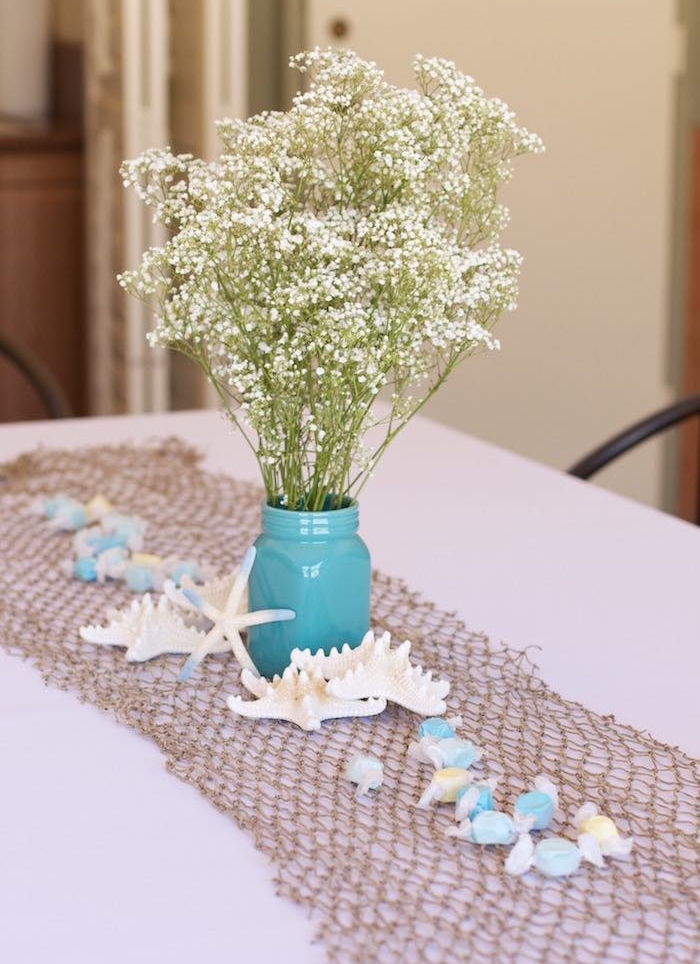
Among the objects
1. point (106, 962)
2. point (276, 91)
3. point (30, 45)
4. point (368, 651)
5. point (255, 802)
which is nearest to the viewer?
point (106, 962)

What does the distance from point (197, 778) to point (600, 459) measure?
1060 mm

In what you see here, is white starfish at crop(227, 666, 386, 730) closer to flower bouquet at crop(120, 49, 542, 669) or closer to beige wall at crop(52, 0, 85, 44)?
flower bouquet at crop(120, 49, 542, 669)

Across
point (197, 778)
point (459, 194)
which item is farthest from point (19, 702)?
point (459, 194)

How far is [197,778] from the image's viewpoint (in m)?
0.94

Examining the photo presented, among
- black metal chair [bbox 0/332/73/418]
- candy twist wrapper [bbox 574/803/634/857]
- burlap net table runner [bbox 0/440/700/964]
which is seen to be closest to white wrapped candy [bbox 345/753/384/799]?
burlap net table runner [bbox 0/440/700/964]

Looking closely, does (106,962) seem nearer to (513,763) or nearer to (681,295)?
(513,763)

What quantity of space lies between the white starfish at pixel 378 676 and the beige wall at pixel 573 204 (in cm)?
267

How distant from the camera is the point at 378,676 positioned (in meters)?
1.04

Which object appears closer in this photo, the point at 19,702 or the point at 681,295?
the point at 19,702

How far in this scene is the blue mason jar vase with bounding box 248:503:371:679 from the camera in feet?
3.50

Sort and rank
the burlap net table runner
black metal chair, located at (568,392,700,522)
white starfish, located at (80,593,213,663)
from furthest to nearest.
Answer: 1. black metal chair, located at (568,392,700,522)
2. white starfish, located at (80,593,213,663)
3. the burlap net table runner

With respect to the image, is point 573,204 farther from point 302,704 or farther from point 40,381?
point 302,704

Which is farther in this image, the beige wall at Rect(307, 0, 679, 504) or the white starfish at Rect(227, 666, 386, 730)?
the beige wall at Rect(307, 0, 679, 504)

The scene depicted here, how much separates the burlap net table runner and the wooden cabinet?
2.77 meters
